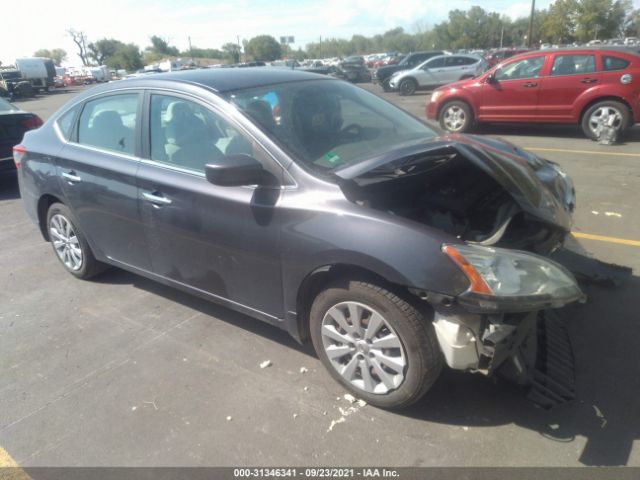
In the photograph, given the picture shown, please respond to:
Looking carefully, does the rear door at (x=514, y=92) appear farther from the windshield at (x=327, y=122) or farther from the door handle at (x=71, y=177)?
the door handle at (x=71, y=177)

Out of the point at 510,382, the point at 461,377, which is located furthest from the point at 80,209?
the point at 510,382

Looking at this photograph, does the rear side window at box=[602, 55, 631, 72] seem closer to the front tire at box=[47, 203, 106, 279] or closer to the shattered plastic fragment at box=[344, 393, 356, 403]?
the shattered plastic fragment at box=[344, 393, 356, 403]

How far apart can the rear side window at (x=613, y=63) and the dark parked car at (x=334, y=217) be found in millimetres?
6758

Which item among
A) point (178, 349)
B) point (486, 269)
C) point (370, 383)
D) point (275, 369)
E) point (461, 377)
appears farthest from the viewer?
point (178, 349)

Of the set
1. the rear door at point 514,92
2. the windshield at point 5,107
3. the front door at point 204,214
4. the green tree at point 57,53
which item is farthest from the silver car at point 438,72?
the green tree at point 57,53

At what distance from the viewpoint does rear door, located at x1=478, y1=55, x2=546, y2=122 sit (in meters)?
9.69

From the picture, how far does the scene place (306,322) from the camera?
2.97 meters

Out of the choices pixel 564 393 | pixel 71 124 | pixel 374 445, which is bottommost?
pixel 374 445

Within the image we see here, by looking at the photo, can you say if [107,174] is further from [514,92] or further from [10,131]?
[514,92]

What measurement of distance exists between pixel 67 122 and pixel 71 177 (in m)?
0.58

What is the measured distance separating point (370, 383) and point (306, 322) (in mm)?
523

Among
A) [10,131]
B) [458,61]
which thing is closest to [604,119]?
[10,131]

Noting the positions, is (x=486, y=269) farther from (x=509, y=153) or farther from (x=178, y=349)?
(x=178, y=349)

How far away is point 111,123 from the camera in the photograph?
3.85m
